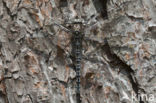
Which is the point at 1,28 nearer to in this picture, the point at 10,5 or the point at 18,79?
the point at 10,5

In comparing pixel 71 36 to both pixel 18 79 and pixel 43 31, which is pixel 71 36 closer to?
pixel 43 31

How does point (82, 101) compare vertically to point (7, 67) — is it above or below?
below

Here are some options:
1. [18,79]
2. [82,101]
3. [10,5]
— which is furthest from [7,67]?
[82,101]

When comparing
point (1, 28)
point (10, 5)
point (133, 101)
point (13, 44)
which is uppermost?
point (10, 5)

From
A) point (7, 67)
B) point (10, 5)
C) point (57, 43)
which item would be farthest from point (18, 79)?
point (10, 5)

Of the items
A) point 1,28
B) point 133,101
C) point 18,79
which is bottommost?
point 133,101

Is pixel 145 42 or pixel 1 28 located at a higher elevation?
pixel 1 28
